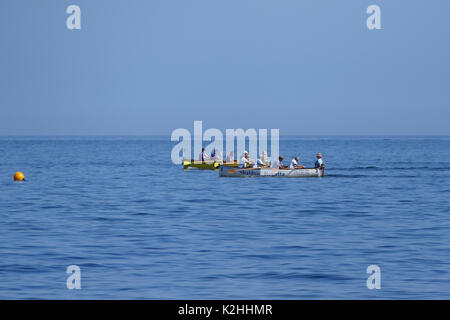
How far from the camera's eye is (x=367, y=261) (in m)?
20.6

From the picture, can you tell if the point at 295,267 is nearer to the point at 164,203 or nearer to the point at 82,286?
the point at 82,286

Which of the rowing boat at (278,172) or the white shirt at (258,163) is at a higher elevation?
the white shirt at (258,163)

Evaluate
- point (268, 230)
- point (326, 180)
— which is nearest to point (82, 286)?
point (268, 230)

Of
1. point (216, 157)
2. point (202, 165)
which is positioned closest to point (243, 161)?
point (216, 157)

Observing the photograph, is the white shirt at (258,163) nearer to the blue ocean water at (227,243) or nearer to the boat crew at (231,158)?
the blue ocean water at (227,243)

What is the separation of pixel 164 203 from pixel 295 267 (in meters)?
20.8

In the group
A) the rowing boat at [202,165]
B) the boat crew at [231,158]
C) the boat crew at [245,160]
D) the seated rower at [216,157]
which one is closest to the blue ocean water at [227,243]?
the boat crew at [245,160]

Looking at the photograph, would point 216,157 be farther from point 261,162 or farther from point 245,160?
point 261,162

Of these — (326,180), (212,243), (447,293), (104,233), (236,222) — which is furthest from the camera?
(326,180)

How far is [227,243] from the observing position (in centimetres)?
2388

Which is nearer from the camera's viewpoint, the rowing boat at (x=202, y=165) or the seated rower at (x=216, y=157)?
the rowing boat at (x=202, y=165)

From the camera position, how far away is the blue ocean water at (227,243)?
56.3 ft

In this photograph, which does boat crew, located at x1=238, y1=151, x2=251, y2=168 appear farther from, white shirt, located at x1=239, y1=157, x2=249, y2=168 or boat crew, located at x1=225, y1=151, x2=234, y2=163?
boat crew, located at x1=225, y1=151, x2=234, y2=163

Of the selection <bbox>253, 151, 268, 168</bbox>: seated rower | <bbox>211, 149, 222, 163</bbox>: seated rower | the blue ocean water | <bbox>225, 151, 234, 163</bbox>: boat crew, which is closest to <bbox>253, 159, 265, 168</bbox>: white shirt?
<bbox>253, 151, 268, 168</bbox>: seated rower
